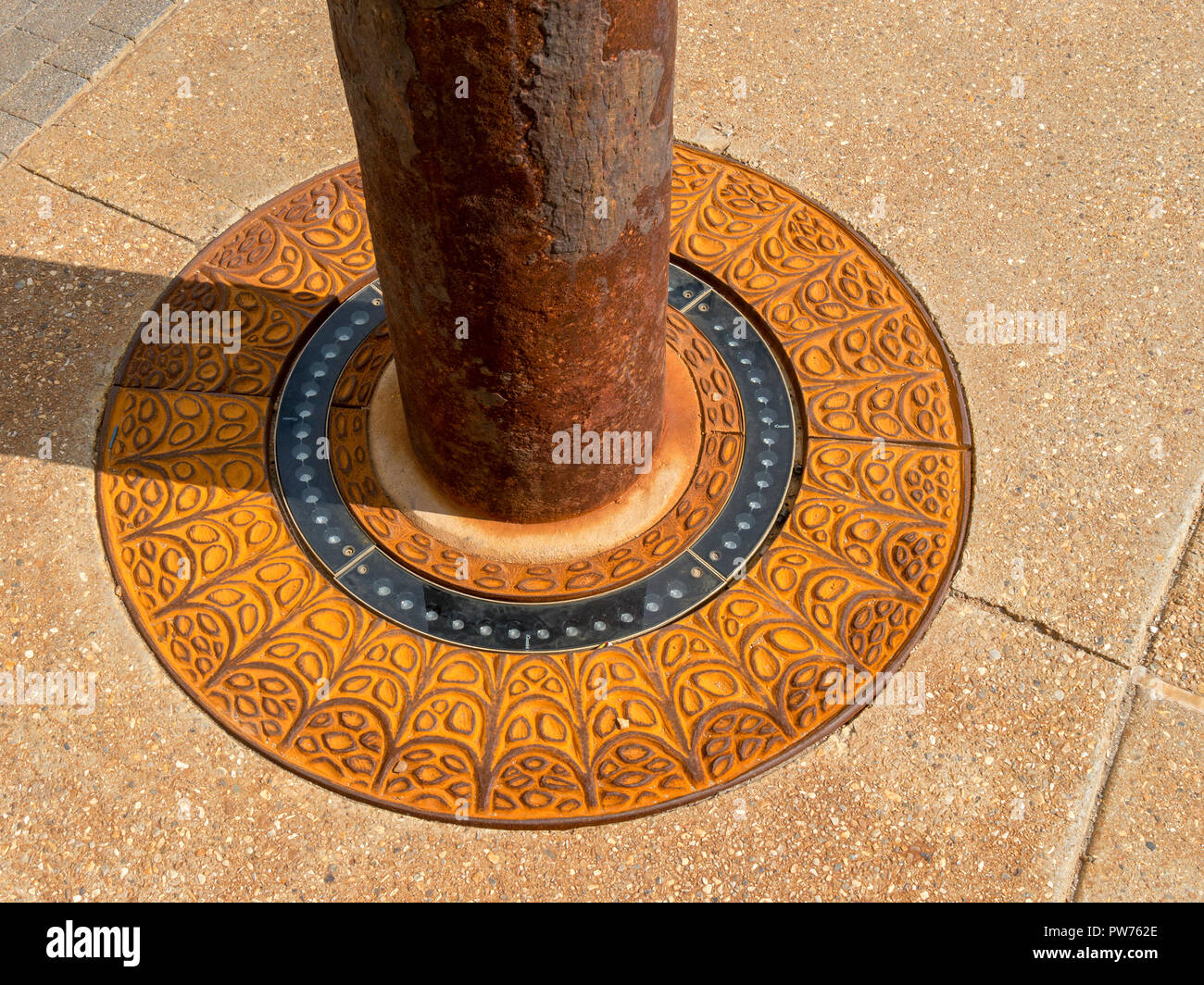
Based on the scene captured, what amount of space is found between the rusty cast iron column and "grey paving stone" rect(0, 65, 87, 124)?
2.71 m

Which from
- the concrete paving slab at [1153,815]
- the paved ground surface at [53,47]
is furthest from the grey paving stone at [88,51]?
the concrete paving slab at [1153,815]

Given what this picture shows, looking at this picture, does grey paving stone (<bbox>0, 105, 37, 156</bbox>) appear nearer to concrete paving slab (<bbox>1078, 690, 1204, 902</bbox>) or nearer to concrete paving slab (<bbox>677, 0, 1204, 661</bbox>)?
concrete paving slab (<bbox>677, 0, 1204, 661</bbox>)

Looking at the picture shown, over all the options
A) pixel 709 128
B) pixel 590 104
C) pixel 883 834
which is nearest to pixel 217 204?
pixel 709 128

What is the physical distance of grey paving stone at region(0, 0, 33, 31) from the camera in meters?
5.34

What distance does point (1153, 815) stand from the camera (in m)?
3.30

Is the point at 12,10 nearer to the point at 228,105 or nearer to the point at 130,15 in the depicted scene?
the point at 130,15

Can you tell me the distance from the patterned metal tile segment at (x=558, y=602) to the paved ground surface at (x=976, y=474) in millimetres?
118

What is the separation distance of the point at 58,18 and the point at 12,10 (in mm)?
250

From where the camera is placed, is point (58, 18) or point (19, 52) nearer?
point (19, 52)

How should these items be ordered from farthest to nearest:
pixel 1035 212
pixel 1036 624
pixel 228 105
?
pixel 228 105 → pixel 1035 212 → pixel 1036 624

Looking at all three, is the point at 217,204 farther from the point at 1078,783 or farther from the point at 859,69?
the point at 1078,783

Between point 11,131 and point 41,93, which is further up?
point 41,93

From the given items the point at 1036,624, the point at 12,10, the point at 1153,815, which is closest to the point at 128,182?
the point at 12,10

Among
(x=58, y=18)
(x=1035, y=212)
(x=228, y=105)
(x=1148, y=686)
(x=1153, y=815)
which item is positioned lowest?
(x=1153, y=815)
